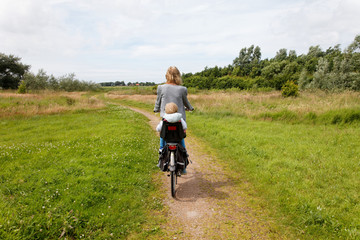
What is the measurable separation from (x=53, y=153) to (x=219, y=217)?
6.82 metres

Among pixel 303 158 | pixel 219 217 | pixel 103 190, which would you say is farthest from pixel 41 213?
pixel 303 158

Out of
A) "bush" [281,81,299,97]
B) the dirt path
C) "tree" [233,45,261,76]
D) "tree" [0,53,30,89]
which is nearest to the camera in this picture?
the dirt path

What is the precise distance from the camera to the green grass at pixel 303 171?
12.3 ft

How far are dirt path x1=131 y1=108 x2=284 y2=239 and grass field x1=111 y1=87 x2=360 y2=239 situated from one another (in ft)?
1.61

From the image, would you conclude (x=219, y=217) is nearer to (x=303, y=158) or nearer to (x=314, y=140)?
(x=303, y=158)

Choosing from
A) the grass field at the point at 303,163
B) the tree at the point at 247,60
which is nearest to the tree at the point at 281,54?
the tree at the point at 247,60

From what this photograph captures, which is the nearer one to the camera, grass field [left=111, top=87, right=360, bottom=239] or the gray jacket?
grass field [left=111, top=87, right=360, bottom=239]

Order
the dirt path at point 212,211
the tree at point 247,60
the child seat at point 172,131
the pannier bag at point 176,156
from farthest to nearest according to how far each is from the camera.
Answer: the tree at point 247,60 < the pannier bag at point 176,156 < the child seat at point 172,131 < the dirt path at point 212,211

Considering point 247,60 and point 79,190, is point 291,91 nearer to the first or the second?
point 79,190

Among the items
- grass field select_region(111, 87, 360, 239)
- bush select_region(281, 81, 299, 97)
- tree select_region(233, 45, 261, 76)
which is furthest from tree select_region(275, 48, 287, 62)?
grass field select_region(111, 87, 360, 239)

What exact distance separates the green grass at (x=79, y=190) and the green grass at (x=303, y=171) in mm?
3021

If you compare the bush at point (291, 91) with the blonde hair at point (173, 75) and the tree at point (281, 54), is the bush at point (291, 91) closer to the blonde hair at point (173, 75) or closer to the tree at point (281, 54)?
the blonde hair at point (173, 75)

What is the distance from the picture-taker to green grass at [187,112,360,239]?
3746 millimetres

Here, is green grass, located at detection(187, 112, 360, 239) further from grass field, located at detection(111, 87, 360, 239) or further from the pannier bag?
the pannier bag
